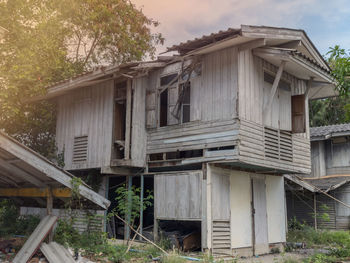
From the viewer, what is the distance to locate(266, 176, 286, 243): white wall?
1334cm

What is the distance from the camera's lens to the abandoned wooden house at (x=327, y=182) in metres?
18.8

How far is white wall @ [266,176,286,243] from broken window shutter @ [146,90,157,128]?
454cm

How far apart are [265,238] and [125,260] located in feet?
19.8

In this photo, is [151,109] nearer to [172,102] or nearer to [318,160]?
[172,102]

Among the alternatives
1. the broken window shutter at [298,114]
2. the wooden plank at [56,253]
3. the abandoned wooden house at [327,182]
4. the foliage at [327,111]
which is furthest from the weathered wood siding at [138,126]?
the foliage at [327,111]

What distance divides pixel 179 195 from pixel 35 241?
5272mm

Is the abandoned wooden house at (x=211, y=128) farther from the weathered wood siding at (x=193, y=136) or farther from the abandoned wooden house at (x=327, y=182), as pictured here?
the abandoned wooden house at (x=327, y=182)

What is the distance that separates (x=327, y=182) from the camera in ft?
61.2

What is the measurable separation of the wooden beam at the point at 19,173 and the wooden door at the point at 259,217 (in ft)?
24.3

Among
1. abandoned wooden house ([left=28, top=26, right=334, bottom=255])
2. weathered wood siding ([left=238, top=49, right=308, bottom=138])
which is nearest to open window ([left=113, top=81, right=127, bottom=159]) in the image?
abandoned wooden house ([left=28, top=26, right=334, bottom=255])

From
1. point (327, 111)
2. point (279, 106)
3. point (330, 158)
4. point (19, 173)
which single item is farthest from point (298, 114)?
point (327, 111)

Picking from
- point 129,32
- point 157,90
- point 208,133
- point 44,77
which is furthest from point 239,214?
point 129,32

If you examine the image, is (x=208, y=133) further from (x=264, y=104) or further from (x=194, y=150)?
(x=264, y=104)

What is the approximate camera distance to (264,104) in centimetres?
1177
